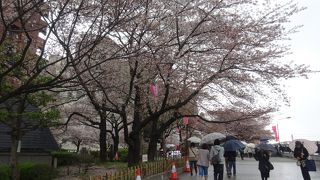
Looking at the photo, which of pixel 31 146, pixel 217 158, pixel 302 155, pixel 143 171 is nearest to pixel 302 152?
pixel 302 155

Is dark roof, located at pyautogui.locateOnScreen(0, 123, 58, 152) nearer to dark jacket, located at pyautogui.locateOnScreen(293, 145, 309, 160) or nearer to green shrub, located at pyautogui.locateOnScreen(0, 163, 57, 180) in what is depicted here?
green shrub, located at pyautogui.locateOnScreen(0, 163, 57, 180)

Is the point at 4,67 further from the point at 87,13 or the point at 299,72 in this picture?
the point at 299,72

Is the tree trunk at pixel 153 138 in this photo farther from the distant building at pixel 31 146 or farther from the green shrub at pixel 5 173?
the green shrub at pixel 5 173

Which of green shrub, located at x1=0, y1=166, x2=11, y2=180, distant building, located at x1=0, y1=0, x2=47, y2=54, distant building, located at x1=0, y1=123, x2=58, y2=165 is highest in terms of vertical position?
distant building, located at x1=0, y1=0, x2=47, y2=54

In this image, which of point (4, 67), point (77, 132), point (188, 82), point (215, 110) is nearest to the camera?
point (4, 67)

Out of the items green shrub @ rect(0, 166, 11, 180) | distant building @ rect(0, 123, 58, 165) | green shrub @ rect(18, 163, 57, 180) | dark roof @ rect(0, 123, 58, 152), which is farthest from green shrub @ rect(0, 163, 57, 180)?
dark roof @ rect(0, 123, 58, 152)

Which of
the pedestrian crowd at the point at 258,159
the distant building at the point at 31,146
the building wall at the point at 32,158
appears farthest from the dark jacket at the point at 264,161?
the building wall at the point at 32,158

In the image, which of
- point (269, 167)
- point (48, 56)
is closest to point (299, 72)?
point (269, 167)

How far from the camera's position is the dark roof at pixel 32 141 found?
70.9 feet

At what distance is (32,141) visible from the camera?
22.8 metres

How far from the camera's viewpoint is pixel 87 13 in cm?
911

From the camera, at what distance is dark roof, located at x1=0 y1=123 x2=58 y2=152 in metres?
21.6

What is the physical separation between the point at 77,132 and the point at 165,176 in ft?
88.5

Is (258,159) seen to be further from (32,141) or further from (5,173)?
(32,141)
